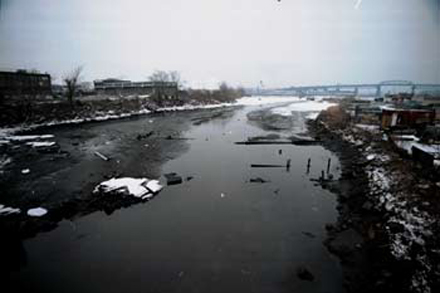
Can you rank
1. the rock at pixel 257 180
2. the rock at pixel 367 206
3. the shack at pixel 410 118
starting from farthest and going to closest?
the shack at pixel 410 118 < the rock at pixel 257 180 < the rock at pixel 367 206

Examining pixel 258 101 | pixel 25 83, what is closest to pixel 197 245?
pixel 25 83

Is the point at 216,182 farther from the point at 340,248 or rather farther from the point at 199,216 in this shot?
the point at 340,248

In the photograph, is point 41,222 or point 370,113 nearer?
point 41,222

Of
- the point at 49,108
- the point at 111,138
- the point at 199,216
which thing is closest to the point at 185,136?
the point at 111,138

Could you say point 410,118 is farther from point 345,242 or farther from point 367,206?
point 345,242

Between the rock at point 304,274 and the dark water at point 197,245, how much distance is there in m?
0.13

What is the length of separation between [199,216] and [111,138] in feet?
68.1

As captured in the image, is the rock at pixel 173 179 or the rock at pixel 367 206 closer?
the rock at pixel 367 206

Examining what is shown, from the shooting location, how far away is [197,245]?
875 cm

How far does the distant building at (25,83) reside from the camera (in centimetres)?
5550

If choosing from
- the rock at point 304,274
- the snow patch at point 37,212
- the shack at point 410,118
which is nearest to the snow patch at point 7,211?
the snow patch at point 37,212

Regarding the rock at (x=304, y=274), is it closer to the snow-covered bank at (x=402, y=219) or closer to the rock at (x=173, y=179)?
the snow-covered bank at (x=402, y=219)

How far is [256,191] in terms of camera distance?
13531 mm

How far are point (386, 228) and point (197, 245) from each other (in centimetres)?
737
